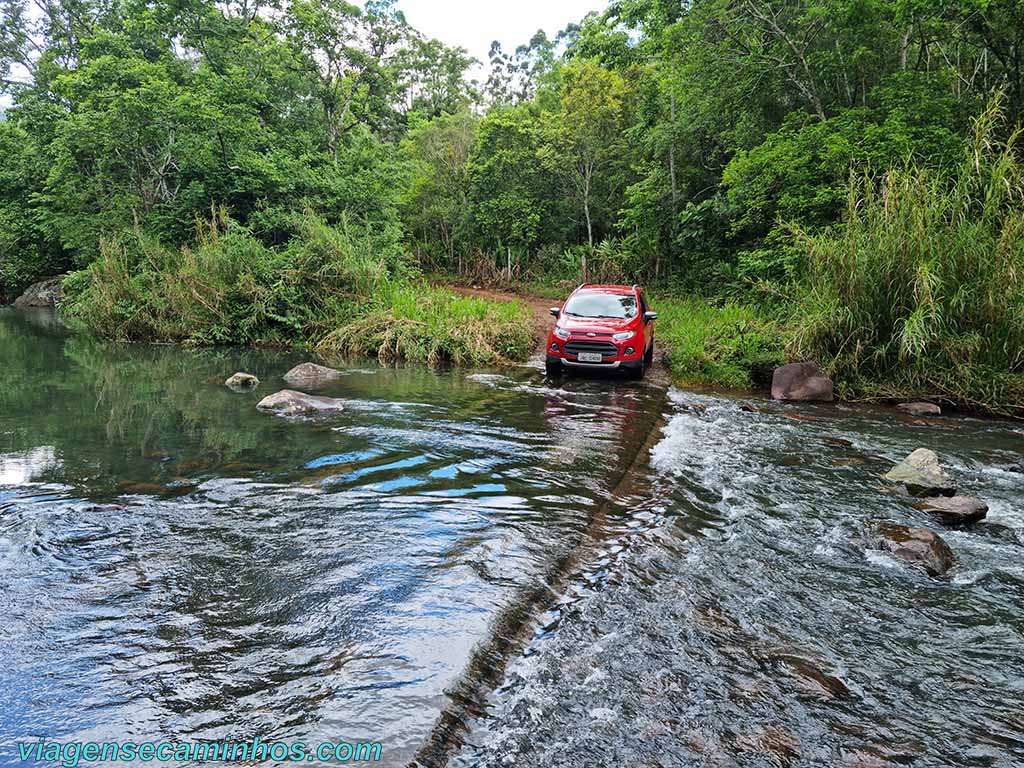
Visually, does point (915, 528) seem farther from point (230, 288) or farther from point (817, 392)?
point (230, 288)

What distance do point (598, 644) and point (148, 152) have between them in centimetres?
2407

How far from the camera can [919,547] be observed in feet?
16.0

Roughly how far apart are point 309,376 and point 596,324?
5569 millimetres

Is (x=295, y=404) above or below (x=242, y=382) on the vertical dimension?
below

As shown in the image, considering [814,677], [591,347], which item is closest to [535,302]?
[591,347]

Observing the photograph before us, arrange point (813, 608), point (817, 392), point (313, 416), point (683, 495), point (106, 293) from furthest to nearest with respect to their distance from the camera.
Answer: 1. point (106, 293)
2. point (817, 392)
3. point (313, 416)
4. point (683, 495)
5. point (813, 608)

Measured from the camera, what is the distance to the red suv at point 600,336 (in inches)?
456

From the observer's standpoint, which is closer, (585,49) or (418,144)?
(585,49)

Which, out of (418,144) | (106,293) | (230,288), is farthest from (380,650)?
(418,144)

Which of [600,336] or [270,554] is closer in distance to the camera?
[270,554]

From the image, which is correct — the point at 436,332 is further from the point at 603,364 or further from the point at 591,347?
the point at 603,364

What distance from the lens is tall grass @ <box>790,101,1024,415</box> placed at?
9.62m

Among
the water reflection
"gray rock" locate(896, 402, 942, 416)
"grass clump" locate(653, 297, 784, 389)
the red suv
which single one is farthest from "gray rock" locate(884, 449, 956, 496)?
the red suv

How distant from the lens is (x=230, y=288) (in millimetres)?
17094
